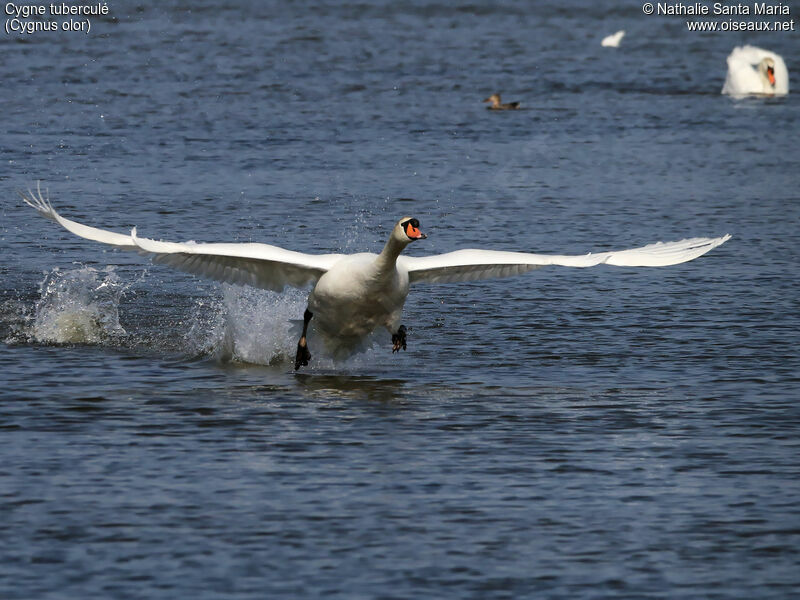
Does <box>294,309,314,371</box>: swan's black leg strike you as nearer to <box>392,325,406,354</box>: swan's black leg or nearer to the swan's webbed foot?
the swan's webbed foot

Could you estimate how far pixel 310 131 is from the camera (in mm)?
31938

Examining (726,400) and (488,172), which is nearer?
(726,400)

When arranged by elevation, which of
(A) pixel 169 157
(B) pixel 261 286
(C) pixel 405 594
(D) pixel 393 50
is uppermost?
(D) pixel 393 50

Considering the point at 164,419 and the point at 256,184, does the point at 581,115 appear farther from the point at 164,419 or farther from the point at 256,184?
the point at 164,419

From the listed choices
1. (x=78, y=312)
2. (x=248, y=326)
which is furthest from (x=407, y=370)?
(x=78, y=312)

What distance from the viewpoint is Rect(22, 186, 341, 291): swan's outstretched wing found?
Result: 14.3 m

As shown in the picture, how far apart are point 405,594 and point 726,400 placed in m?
5.50

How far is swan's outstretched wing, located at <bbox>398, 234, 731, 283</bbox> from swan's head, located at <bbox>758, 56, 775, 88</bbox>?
85.6ft

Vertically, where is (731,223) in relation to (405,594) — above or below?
above

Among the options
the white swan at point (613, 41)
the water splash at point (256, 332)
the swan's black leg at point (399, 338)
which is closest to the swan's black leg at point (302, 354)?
the water splash at point (256, 332)

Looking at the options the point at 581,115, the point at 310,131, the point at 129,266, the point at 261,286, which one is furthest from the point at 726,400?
the point at 581,115

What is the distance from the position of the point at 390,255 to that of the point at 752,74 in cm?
2778

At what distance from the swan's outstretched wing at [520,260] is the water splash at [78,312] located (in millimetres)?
3373

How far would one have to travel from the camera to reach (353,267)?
14.7 meters
